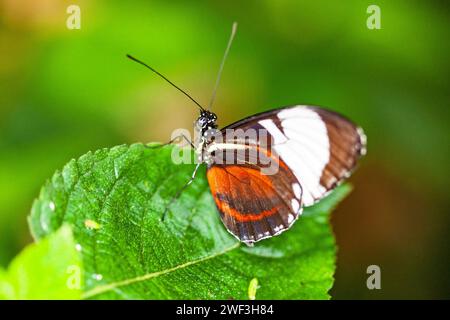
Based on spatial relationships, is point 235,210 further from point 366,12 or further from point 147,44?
point 366,12

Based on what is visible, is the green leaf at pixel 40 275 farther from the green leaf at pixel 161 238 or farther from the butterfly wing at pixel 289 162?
the butterfly wing at pixel 289 162

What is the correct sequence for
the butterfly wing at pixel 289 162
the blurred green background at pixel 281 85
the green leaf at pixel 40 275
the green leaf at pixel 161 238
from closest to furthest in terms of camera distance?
the green leaf at pixel 40 275
the green leaf at pixel 161 238
the butterfly wing at pixel 289 162
the blurred green background at pixel 281 85

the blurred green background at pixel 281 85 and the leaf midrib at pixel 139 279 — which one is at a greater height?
the blurred green background at pixel 281 85

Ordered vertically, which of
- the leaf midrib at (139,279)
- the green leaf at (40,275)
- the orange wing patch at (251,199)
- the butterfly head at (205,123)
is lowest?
the leaf midrib at (139,279)

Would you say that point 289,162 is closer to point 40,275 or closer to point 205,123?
point 205,123

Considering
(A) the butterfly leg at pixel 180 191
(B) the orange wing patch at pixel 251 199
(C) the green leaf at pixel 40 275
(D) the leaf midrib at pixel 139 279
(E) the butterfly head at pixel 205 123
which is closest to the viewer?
(C) the green leaf at pixel 40 275

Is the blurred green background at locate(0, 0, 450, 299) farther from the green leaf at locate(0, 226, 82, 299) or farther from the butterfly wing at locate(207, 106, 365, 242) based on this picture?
the green leaf at locate(0, 226, 82, 299)

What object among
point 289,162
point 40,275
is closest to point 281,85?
point 289,162

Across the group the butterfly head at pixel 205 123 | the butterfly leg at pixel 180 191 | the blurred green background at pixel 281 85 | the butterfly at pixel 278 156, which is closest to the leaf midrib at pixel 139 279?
the butterfly leg at pixel 180 191
